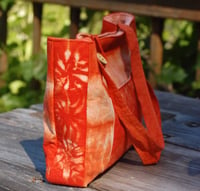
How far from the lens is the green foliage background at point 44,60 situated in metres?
3.48

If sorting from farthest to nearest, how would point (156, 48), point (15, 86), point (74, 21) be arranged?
point (15, 86) → point (74, 21) → point (156, 48)

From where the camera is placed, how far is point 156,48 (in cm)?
318

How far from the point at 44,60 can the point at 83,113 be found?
7.81 feet

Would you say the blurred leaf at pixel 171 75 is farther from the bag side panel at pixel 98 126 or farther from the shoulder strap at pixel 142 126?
the bag side panel at pixel 98 126

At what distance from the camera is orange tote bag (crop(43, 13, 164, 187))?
4.17 feet

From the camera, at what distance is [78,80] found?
4.18 feet

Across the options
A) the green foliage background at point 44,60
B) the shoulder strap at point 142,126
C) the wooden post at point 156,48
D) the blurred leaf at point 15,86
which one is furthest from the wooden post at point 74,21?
the shoulder strap at point 142,126

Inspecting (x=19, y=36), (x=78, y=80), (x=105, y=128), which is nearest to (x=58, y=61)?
(x=78, y=80)

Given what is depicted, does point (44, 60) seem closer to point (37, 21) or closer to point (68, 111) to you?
point (37, 21)

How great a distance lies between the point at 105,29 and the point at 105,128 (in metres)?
0.41

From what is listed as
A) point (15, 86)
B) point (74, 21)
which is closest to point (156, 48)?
point (74, 21)

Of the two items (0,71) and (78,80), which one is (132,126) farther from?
(0,71)

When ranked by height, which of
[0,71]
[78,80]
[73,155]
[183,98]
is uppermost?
[78,80]

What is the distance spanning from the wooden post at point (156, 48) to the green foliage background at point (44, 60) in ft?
0.12
